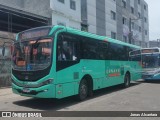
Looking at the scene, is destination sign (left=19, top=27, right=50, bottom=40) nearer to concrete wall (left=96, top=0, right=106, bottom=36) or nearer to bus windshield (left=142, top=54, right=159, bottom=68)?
bus windshield (left=142, top=54, right=159, bottom=68)

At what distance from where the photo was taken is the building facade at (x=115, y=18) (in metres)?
33.5

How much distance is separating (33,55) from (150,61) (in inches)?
520

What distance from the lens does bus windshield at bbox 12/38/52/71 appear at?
9.37m

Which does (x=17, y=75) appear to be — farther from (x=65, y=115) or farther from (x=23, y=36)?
(x=65, y=115)

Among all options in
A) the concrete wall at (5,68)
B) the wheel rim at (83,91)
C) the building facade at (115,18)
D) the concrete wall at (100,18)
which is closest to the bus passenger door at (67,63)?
the wheel rim at (83,91)

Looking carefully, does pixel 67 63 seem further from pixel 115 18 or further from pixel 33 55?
pixel 115 18

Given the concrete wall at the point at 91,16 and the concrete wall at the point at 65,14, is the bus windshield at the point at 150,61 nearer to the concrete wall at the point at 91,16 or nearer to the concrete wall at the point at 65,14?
the concrete wall at the point at 65,14

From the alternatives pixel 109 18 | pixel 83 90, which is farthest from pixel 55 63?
pixel 109 18

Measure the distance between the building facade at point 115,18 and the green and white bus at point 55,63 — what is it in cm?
2050

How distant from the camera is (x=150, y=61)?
2033 centimetres

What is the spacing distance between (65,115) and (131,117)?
2.21 meters

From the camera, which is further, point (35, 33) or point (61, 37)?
point (35, 33)

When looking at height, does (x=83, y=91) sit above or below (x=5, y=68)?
below

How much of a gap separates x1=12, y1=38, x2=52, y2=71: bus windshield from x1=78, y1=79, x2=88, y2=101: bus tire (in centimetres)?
243
